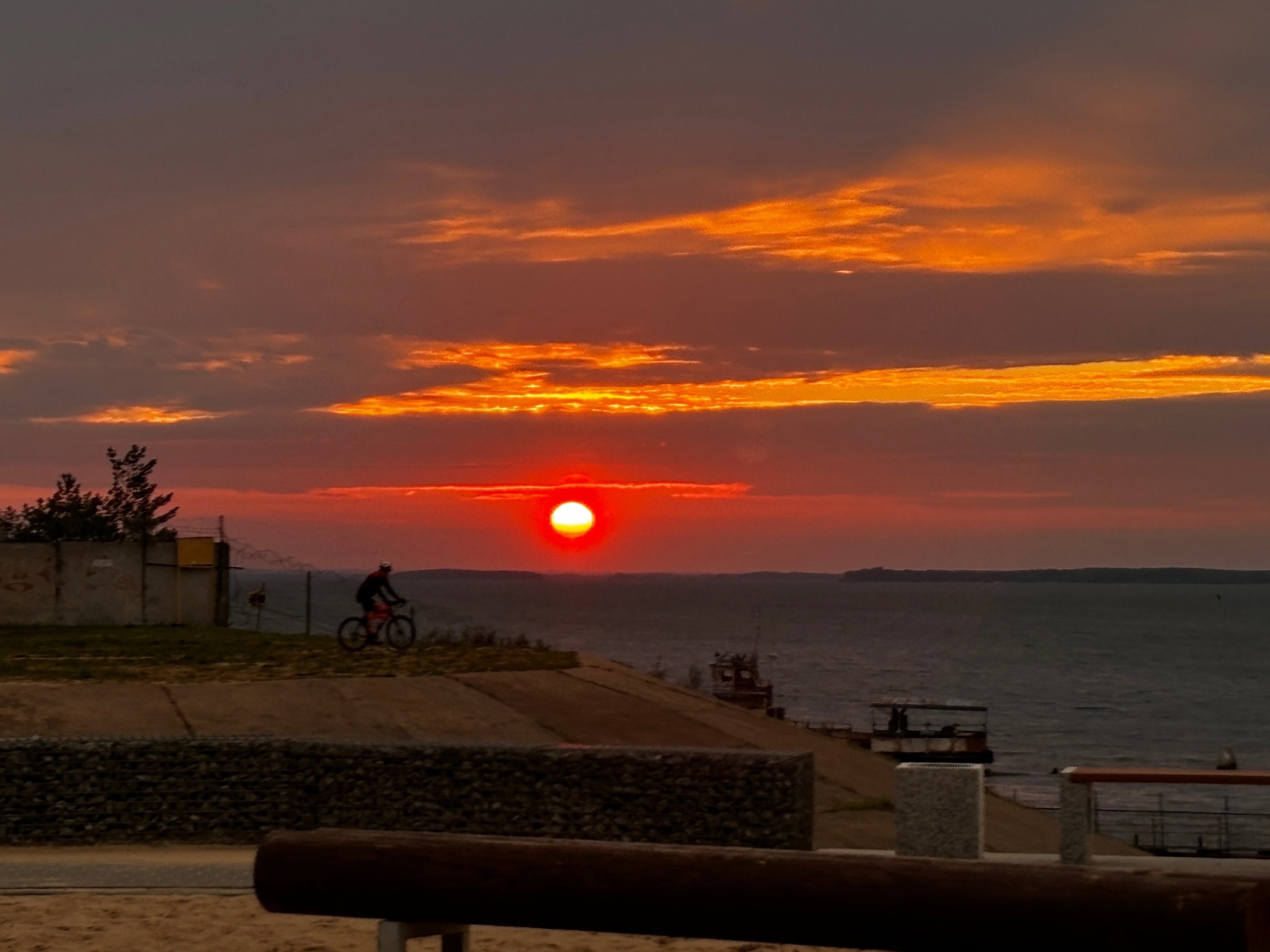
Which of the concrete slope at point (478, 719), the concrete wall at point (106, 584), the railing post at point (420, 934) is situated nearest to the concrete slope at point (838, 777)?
the concrete slope at point (478, 719)

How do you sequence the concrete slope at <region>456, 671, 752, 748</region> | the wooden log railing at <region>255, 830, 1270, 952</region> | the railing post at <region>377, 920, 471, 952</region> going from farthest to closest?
1. the concrete slope at <region>456, 671, 752, 748</region>
2. the railing post at <region>377, 920, 471, 952</region>
3. the wooden log railing at <region>255, 830, 1270, 952</region>

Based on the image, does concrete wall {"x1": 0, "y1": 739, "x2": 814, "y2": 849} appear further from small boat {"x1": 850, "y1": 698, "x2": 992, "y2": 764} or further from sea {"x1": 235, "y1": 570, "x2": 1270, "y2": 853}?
small boat {"x1": 850, "y1": 698, "x2": 992, "y2": 764}

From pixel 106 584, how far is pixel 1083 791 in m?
28.6

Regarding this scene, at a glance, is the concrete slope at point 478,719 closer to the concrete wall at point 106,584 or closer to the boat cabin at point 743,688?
the concrete wall at point 106,584

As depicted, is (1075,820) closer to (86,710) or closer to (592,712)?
(592,712)

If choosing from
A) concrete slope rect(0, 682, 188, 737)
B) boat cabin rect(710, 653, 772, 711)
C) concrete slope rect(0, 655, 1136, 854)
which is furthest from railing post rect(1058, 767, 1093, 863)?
boat cabin rect(710, 653, 772, 711)

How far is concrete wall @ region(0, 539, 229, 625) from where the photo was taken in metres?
37.1

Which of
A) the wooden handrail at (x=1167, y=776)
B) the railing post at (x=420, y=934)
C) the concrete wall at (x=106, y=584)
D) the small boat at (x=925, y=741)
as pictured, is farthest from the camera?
the small boat at (x=925, y=741)

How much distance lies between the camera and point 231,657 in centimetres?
2730

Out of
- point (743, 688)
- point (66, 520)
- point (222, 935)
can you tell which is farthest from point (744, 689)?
point (222, 935)

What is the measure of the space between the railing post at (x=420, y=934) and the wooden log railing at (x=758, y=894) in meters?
1.20

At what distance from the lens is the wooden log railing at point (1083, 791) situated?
1345 centimetres

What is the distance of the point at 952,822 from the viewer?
13609 mm

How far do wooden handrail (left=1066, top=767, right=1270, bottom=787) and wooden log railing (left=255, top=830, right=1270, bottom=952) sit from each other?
28.5 feet
